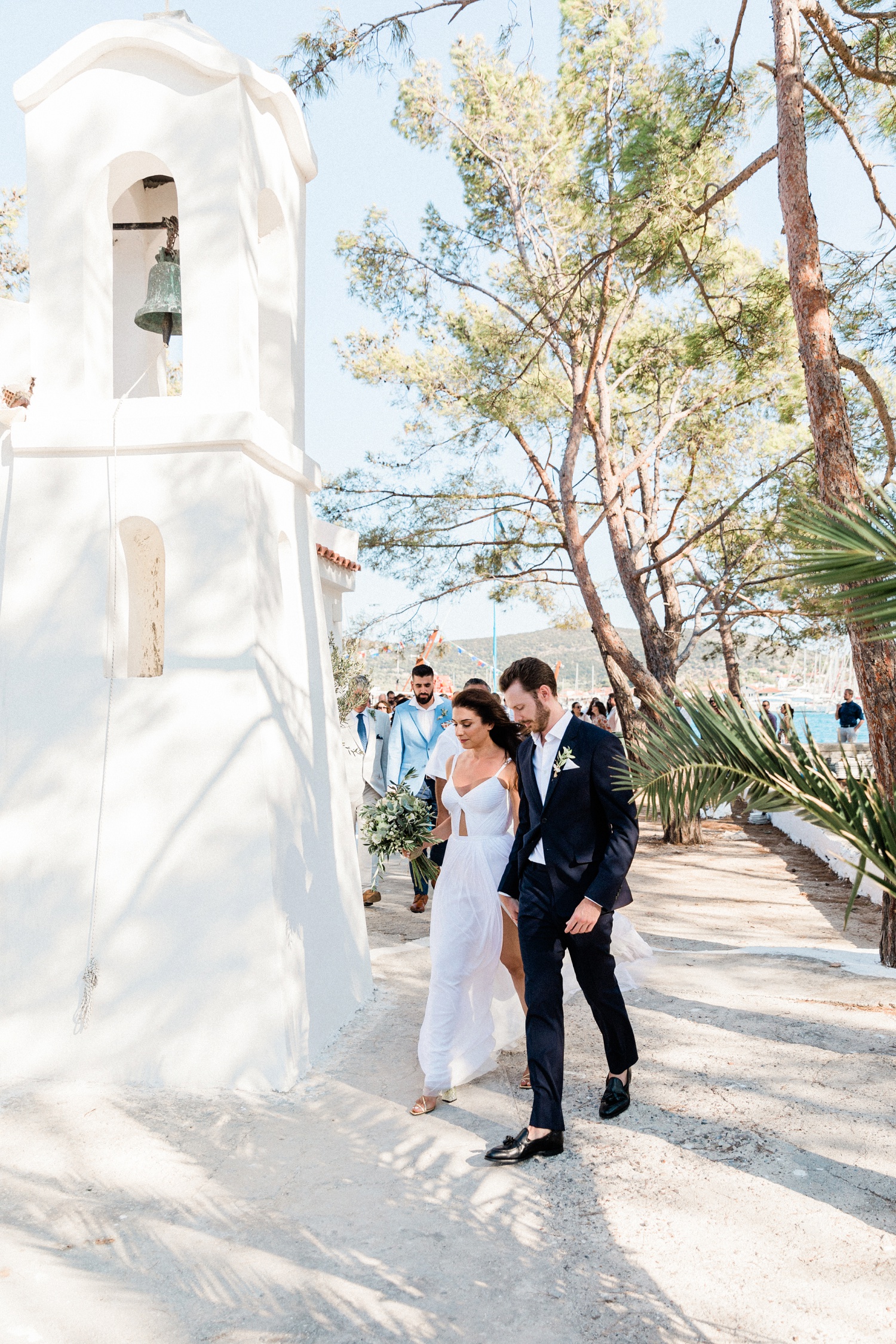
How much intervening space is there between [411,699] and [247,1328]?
591 centimetres

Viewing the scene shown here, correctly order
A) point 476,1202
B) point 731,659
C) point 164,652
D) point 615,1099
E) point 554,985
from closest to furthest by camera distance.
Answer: point 476,1202
point 554,985
point 615,1099
point 164,652
point 731,659

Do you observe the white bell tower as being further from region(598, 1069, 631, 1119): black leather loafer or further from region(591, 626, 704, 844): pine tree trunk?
region(591, 626, 704, 844): pine tree trunk

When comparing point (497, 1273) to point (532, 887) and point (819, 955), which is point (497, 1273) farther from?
point (819, 955)

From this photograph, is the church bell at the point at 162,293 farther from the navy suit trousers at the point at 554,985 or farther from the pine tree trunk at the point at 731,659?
the pine tree trunk at the point at 731,659

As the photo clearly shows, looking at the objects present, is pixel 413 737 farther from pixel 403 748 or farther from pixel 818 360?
pixel 818 360

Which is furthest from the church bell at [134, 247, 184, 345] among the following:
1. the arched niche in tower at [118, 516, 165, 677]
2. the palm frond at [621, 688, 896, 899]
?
the palm frond at [621, 688, 896, 899]

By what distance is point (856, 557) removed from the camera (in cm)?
249

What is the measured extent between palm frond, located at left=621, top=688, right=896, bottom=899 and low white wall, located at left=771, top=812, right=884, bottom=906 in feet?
24.0

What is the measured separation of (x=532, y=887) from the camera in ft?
13.2

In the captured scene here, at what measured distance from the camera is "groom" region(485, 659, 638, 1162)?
12.5 feet

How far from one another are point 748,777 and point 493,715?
1.96m

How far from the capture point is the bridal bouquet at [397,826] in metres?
5.50

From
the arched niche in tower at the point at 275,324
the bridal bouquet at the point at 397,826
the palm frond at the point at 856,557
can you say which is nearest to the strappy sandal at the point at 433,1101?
the bridal bouquet at the point at 397,826

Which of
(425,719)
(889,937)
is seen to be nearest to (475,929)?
(889,937)
